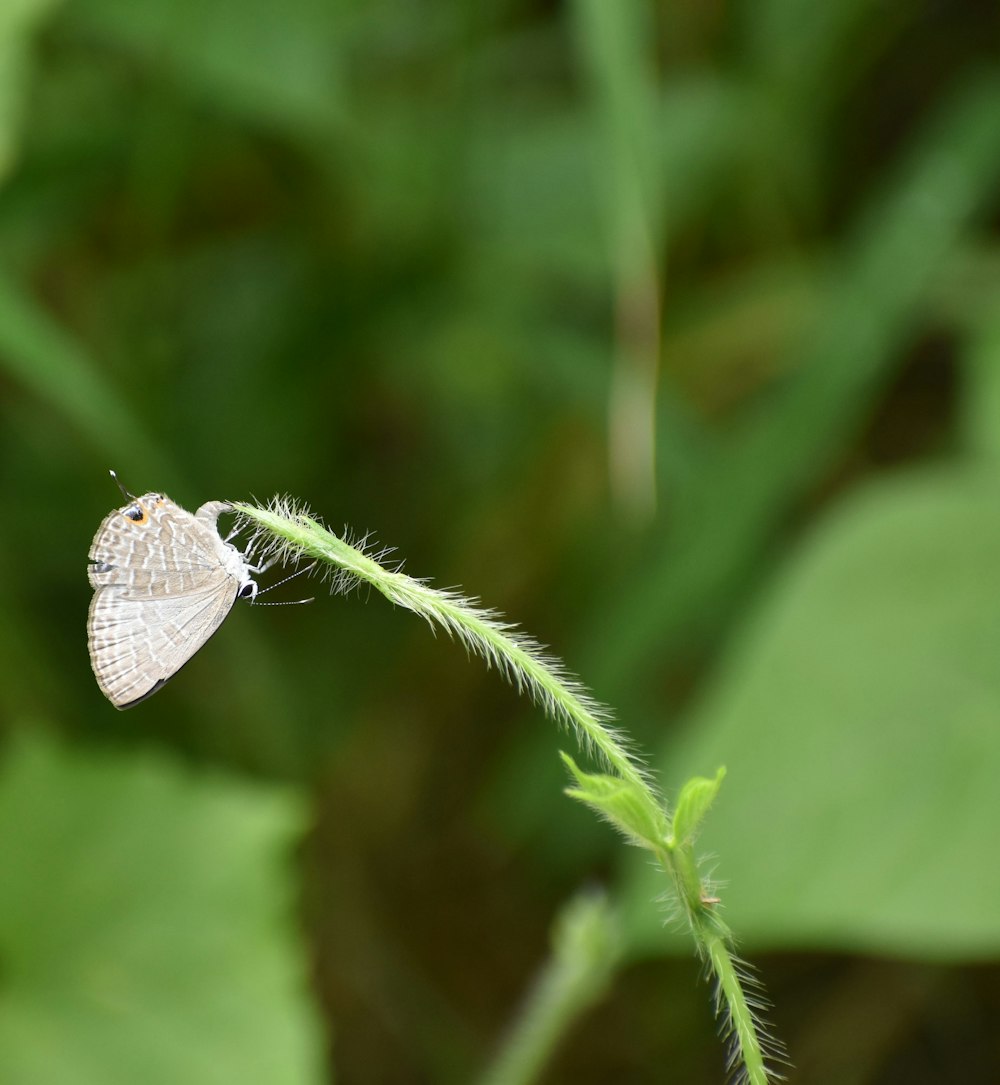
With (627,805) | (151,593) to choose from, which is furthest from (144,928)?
(627,805)

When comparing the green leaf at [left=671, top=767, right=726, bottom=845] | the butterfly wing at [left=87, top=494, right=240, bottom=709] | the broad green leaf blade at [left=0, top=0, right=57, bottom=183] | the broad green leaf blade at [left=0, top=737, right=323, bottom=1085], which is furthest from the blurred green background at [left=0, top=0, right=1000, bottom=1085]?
the green leaf at [left=671, top=767, right=726, bottom=845]

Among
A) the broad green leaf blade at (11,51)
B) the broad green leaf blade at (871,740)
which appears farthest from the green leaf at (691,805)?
the broad green leaf blade at (11,51)

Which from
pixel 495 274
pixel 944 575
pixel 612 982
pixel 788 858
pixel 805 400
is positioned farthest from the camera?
pixel 495 274

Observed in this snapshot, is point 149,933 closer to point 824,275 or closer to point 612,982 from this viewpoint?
point 612,982

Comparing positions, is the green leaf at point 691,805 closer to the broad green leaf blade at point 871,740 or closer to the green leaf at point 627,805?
the green leaf at point 627,805

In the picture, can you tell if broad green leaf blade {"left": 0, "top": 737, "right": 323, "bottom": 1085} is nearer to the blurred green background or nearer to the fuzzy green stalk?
the blurred green background

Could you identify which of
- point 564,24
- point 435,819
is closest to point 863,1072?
point 435,819

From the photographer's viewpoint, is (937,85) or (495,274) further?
(937,85)
